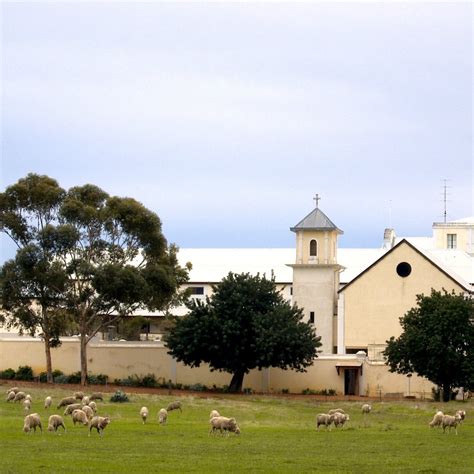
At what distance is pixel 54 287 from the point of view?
74312 mm

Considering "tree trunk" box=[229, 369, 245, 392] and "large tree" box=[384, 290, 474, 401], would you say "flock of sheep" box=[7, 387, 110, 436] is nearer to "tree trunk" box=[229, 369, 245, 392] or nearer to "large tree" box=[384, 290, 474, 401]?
"large tree" box=[384, 290, 474, 401]

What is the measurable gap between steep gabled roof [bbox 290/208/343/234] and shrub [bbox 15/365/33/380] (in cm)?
1803

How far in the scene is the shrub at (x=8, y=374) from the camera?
78.1 meters

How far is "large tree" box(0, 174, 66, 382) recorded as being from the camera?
73875 mm

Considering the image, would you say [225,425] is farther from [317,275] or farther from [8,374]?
[317,275]

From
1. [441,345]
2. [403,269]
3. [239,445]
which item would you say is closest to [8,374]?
[403,269]

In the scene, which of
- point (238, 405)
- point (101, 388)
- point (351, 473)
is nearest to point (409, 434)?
point (351, 473)

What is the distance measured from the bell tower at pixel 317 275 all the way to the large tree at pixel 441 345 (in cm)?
1479

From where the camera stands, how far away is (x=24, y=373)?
7856 cm

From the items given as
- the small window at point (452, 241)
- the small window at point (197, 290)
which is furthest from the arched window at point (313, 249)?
the small window at point (452, 241)

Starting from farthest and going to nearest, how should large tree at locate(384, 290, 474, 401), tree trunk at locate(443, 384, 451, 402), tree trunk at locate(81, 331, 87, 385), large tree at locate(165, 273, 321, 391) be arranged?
tree trunk at locate(81, 331, 87, 385)
large tree at locate(165, 273, 321, 391)
tree trunk at locate(443, 384, 451, 402)
large tree at locate(384, 290, 474, 401)

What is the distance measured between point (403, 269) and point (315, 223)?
6979 mm

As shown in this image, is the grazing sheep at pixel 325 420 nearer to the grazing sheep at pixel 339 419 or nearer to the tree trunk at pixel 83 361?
the grazing sheep at pixel 339 419

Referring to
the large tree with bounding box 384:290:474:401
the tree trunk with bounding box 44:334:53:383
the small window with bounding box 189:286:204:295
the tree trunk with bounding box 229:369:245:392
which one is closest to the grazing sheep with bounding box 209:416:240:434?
the large tree with bounding box 384:290:474:401
